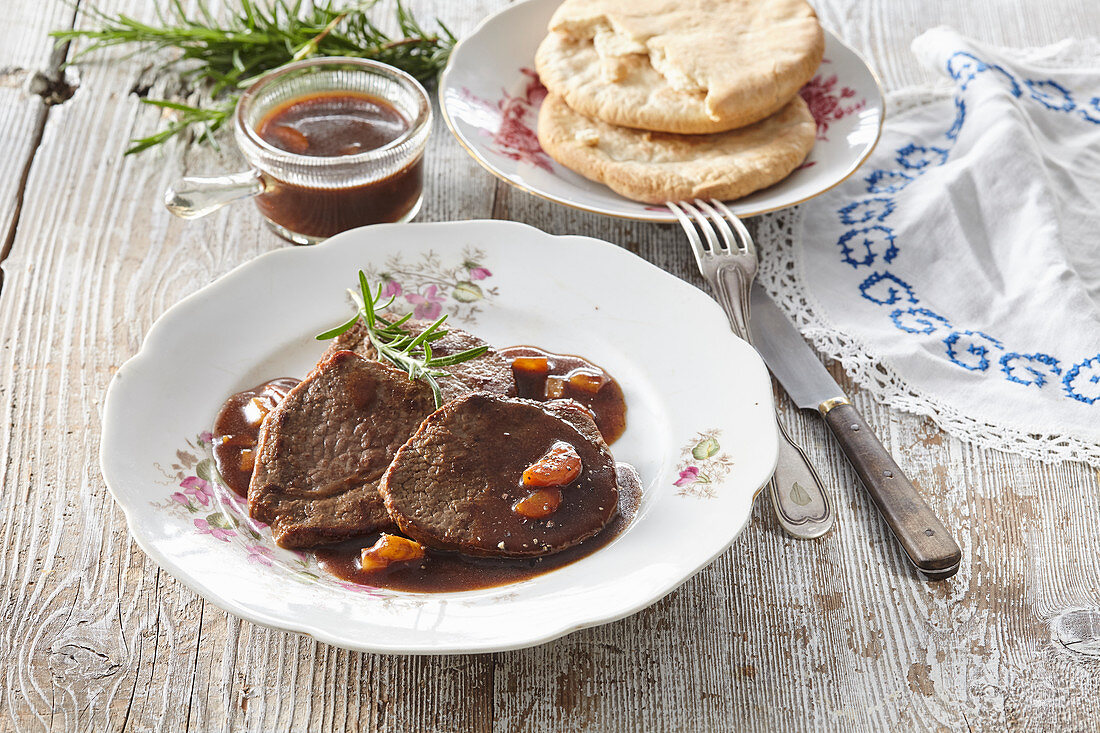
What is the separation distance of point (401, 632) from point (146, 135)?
2.67m

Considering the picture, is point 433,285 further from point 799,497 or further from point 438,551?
point 799,497

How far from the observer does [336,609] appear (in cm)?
209

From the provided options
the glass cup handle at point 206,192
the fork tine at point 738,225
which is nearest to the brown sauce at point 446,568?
the fork tine at point 738,225

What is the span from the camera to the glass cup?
3.09 m

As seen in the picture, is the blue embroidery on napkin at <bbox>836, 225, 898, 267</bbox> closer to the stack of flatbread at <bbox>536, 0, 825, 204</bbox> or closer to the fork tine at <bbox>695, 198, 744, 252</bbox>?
the stack of flatbread at <bbox>536, 0, 825, 204</bbox>

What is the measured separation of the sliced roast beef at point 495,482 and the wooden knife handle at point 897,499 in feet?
2.42

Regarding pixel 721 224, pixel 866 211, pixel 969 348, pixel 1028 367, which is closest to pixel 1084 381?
pixel 1028 367

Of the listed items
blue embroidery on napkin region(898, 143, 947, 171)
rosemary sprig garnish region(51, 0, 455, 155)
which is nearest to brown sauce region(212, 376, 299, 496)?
rosemary sprig garnish region(51, 0, 455, 155)

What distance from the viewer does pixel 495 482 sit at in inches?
89.6

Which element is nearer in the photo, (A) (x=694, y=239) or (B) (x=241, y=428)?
(B) (x=241, y=428)

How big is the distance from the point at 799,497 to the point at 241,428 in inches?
59.0

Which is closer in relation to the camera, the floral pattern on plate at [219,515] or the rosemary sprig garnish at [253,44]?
the floral pattern on plate at [219,515]

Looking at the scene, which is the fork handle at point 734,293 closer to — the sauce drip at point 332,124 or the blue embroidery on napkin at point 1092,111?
the sauce drip at point 332,124

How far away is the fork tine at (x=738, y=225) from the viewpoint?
10.1 ft
